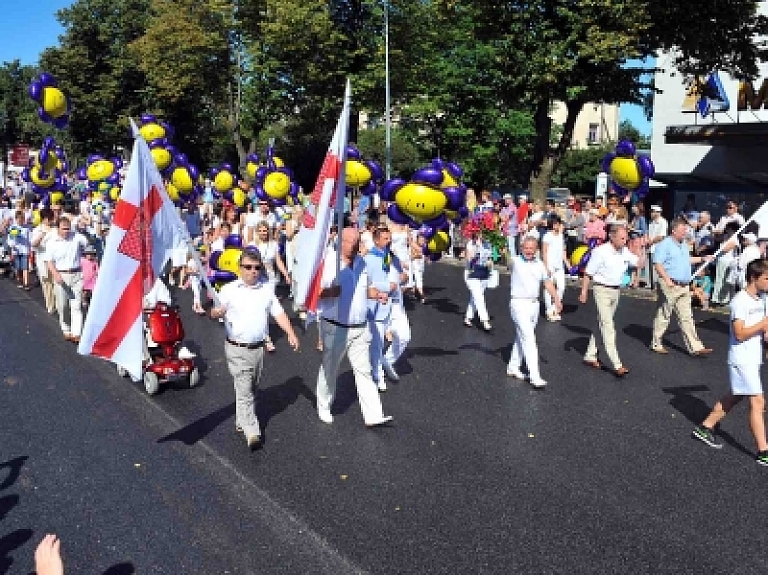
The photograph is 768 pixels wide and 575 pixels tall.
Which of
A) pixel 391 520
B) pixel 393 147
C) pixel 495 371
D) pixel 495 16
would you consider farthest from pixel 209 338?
pixel 393 147

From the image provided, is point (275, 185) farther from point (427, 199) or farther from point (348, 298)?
point (348, 298)

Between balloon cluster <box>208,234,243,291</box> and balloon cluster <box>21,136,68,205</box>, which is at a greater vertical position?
balloon cluster <box>21,136,68,205</box>

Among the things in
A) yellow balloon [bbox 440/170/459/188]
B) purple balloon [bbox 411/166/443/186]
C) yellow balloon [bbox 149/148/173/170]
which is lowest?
yellow balloon [bbox 440/170/459/188]

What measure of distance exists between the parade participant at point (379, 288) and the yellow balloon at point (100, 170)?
1246 centimetres

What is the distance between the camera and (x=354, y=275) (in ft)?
23.1

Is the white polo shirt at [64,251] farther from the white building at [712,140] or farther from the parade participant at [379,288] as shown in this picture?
the white building at [712,140]

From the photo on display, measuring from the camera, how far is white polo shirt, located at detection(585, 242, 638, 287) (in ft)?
30.3

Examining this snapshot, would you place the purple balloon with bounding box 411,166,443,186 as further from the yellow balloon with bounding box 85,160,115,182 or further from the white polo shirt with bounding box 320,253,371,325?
the yellow balloon with bounding box 85,160,115,182

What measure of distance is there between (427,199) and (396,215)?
528 millimetres

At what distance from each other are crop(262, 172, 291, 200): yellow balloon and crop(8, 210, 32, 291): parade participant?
523 centimetres

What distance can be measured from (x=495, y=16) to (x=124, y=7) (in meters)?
38.7

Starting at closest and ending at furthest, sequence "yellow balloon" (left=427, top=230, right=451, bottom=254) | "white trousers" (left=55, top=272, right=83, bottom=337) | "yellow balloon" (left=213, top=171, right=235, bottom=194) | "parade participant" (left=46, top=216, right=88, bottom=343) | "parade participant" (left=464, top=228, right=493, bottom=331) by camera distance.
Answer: "yellow balloon" (left=427, top=230, right=451, bottom=254)
"parade participant" (left=46, top=216, right=88, bottom=343)
"white trousers" (left=55, top=272, right=83, bottom=337)
"parade participant" (left=464, top=228, right=493, bottom=331)
"yellow balloon" (left=213, top=171, right=235, bottom=194)

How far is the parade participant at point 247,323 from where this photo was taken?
642 centimetres

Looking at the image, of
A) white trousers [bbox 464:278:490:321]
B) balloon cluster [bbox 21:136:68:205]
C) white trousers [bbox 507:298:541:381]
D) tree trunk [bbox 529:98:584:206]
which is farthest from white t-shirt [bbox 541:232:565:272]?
balloon cluster [bbox 21:136:68:205]
